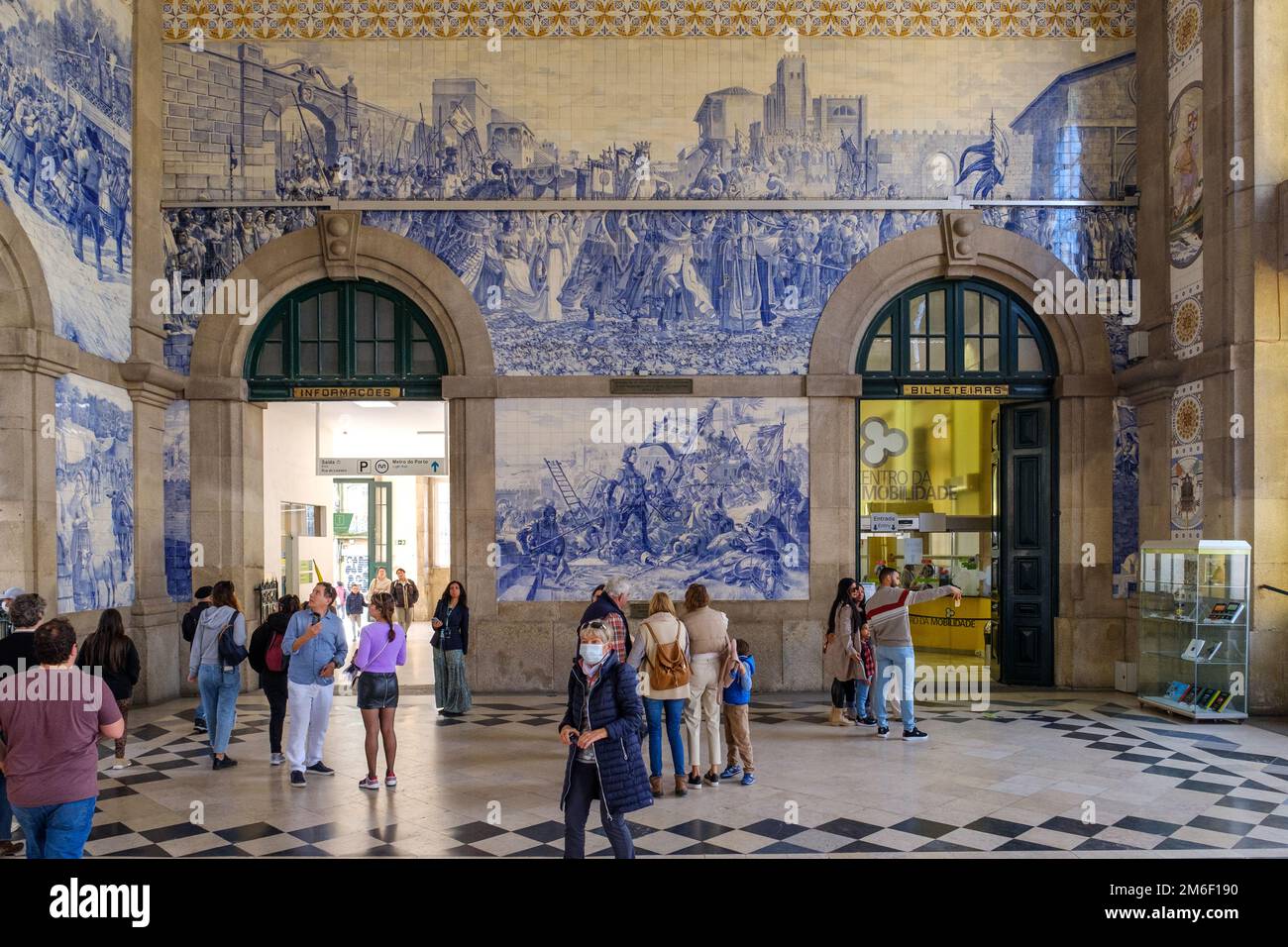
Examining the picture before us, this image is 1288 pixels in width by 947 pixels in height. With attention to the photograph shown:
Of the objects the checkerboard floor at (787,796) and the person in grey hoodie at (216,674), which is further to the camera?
the person in grey hoodie at (216,674)

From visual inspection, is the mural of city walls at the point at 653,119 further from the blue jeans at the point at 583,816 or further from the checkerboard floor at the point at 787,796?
the blue jeans at the point at 583,816

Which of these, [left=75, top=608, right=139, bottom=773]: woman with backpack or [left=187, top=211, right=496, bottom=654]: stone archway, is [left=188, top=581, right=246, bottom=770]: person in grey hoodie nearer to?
[left=75, top=608, right=139, bottom=773]: woman with backpack

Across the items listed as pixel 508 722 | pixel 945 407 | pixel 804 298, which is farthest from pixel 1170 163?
pixel 508 722

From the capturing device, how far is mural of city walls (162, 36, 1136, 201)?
513 inches

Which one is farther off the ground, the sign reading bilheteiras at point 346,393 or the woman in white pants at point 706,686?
the sign reading bilheteiras at point 346,393

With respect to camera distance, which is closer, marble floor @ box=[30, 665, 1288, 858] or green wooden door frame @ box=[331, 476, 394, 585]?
marble floor @ box=[30, 665, 1288, 858]

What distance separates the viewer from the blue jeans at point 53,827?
14.4 ft

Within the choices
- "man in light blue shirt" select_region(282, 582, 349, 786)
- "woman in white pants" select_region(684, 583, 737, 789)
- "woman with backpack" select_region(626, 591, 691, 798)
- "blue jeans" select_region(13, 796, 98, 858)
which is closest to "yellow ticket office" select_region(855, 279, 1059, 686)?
"woman in white pants" select_region(684, 583, 737, 789)

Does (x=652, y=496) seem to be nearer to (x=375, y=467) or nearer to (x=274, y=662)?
(x=274, y=662)

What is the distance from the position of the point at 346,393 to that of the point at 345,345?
667 mm

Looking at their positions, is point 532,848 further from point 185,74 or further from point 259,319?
point 185,74

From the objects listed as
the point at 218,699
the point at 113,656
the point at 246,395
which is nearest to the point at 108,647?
the point at 113,656

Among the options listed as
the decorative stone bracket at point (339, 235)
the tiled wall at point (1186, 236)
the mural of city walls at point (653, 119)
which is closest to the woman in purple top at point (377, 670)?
the decorative stone bracket at point (339, 235)

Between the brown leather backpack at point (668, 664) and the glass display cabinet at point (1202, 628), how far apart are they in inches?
253
